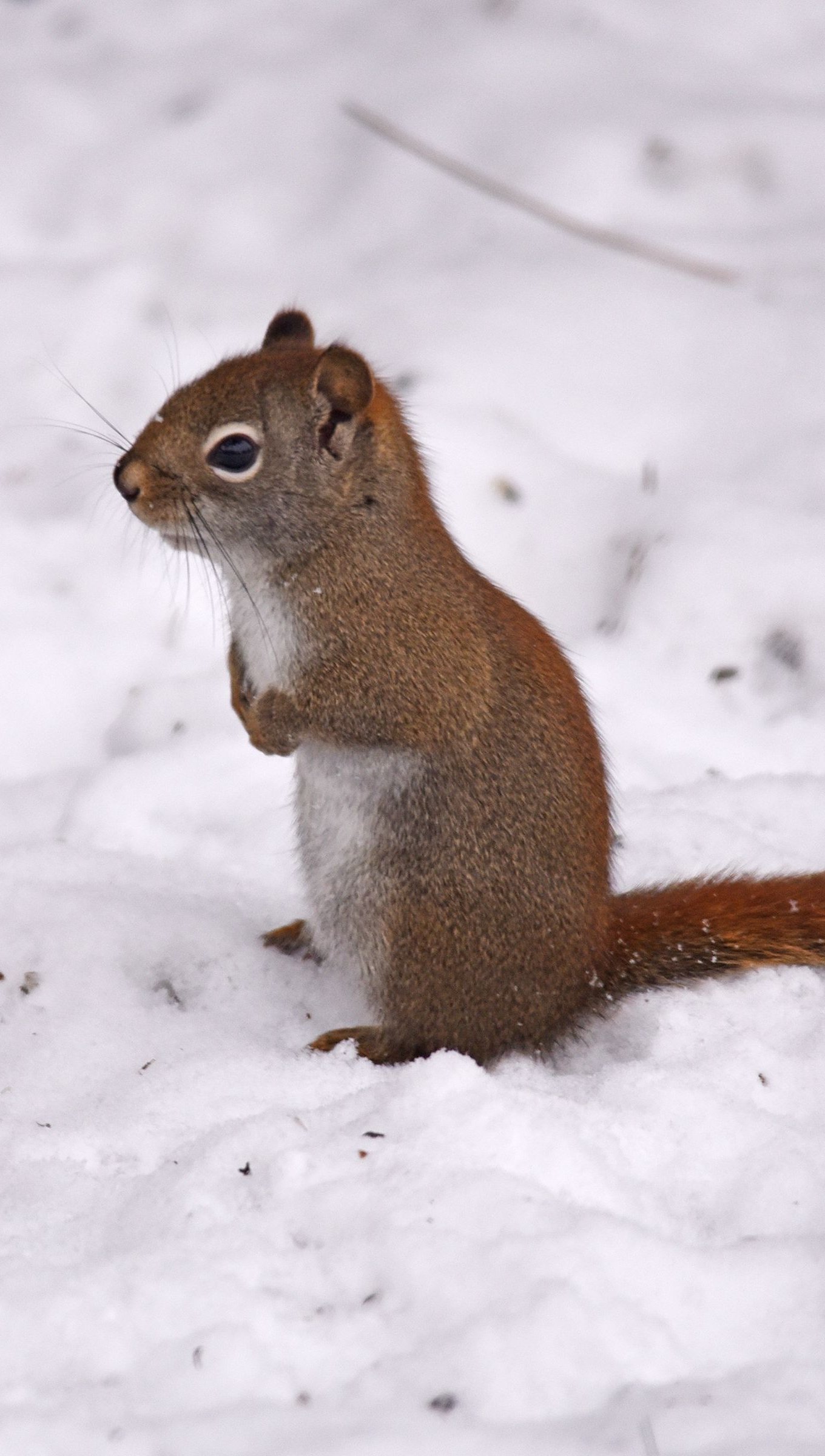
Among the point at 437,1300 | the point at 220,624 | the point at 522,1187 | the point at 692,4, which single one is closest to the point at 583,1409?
the point at 437,1300

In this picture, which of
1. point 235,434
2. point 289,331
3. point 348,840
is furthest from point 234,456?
point 348,840

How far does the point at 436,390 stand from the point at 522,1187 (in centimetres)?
274

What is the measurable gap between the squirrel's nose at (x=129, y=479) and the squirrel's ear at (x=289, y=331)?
0.39m

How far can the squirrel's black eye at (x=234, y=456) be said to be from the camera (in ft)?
7.69

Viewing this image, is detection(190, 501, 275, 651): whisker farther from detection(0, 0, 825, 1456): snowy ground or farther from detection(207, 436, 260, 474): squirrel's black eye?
detection(0, 0, 825, 1456): snowy ground

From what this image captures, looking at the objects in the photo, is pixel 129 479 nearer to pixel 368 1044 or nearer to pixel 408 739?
pixel 408 739

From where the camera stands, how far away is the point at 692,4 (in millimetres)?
4926

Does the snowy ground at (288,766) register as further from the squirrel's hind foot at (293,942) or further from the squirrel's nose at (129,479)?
the squirrel's nose at (129,479)

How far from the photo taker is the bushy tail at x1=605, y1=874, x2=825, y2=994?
236cm

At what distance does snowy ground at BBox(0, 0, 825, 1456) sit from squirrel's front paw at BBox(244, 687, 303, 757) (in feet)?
1.40

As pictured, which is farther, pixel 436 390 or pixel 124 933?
pixel 436 390

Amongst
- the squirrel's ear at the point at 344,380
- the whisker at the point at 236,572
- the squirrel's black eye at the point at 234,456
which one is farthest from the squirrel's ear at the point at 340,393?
the whisker at the point at 236,572

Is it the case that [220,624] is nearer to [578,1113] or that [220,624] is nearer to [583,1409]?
[578,1113]

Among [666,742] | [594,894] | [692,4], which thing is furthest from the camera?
[692,4]
